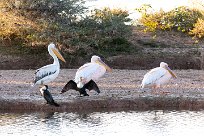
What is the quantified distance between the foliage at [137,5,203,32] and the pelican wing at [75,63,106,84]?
278 inches

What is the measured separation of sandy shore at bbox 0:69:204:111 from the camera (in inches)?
572

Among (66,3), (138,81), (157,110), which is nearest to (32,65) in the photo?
(66,3)

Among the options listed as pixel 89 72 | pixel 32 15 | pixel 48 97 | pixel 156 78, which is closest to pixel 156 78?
pixel 156 78

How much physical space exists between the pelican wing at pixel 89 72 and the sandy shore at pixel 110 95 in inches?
14.9

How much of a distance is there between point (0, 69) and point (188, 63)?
5712 millimetres

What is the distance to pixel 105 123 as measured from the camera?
42.3ft

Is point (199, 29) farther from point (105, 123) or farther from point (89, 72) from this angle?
point (105, 123)

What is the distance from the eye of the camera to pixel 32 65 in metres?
20.2

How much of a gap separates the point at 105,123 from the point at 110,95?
2.50 meters

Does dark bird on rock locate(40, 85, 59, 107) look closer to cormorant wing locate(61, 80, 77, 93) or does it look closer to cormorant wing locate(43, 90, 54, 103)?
cormorant wing locate(43, 90, 54, 103)

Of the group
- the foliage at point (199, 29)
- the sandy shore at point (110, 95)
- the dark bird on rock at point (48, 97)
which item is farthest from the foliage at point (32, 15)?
the dark bird on rock at point (48, 97)

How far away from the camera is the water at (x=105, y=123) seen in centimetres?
1205

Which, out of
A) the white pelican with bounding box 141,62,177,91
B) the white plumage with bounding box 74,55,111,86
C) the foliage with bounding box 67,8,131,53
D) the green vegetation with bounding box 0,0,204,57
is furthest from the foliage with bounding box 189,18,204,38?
the white plumage with bounding box 74,55,111,86

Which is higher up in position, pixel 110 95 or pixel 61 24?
pixel 61 24
